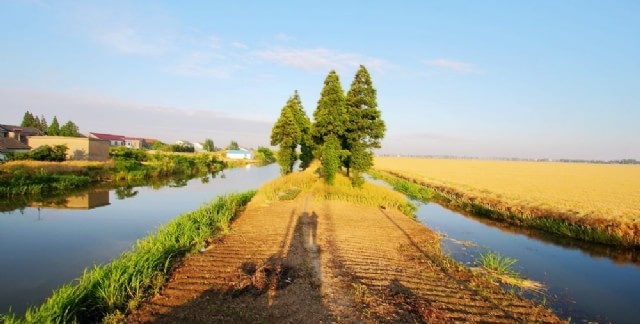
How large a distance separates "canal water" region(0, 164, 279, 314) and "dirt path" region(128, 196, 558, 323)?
3773 millimetres

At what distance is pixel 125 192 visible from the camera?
2991cm

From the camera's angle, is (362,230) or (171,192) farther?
(171,192)

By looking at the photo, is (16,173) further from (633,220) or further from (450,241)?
(633,220)

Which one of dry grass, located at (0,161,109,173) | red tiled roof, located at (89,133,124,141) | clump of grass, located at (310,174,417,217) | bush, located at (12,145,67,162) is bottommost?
clump of grass, located at (310,174,417,217)

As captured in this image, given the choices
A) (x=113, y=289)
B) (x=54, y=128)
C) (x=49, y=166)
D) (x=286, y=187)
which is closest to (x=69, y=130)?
(x=54, y=128)

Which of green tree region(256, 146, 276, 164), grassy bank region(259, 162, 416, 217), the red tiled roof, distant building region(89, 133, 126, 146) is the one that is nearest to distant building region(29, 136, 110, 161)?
grassy bank region(259, 162, 416, 217)

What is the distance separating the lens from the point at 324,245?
11.8 metres

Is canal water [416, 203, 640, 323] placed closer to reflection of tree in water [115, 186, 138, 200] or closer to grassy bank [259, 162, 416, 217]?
grassy bank [259, 162, 416, 217]

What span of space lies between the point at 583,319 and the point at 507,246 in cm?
772

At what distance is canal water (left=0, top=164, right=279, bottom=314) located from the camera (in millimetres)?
9398

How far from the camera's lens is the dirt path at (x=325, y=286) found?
6629 mm

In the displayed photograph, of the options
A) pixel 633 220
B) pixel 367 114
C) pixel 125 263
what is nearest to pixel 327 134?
pixel 367 114

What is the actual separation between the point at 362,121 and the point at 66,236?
18686 mm

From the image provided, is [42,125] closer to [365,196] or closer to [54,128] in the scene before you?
[54,128]
